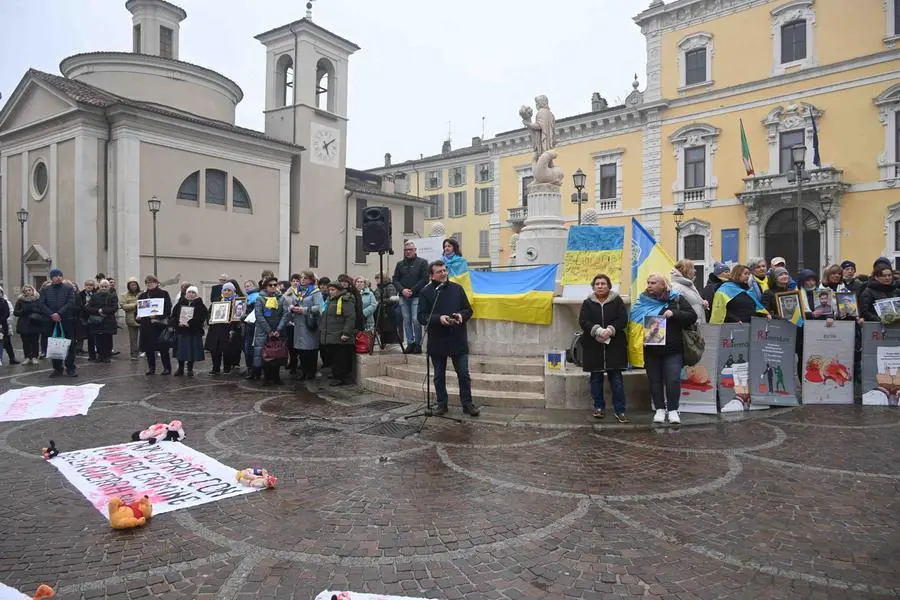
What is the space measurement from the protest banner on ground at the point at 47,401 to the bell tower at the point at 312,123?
2299 centimetres

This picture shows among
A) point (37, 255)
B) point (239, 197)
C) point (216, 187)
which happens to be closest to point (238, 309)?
point (216, 187)

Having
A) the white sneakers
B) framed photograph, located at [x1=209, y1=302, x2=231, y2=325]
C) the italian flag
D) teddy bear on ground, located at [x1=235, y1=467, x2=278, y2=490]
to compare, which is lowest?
teddy bear on ground, located at [x1=235, y1=467, x2=278, y2=490]

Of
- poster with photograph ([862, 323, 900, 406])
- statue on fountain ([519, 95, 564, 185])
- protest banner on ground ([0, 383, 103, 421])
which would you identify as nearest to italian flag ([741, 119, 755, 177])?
statue on fountain ([519, 95, 564, 185])

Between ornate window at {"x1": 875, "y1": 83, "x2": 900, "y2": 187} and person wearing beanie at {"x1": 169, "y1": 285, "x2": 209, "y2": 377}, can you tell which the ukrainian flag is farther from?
ornate window at {"x1": 875, "y1": 83, "x2": 900, "y2": 187}

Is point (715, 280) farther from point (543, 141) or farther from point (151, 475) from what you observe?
point (151, 475)

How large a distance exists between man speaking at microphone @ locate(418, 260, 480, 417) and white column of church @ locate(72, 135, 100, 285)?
73.0ft

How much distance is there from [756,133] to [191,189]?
2843 centimetres

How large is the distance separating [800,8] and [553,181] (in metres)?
24.8

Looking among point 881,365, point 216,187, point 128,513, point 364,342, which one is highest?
point 216,187

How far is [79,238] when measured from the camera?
24.4m

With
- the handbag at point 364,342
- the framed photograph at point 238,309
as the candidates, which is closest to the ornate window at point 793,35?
the handbag at point 364,342

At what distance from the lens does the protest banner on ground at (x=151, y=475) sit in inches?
188

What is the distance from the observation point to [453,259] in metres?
10.0

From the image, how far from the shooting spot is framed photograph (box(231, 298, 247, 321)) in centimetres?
1130
